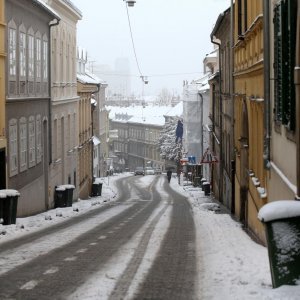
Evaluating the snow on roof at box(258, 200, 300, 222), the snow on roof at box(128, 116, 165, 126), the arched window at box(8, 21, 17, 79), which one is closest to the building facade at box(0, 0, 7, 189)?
the arched window at box(8, 21, 17, 79)

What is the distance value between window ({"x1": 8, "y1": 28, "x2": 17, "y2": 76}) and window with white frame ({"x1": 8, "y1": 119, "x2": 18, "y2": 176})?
1500 millimetres

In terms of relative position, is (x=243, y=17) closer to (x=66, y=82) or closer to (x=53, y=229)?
(x=53, y=229)

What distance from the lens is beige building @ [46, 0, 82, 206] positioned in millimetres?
31839

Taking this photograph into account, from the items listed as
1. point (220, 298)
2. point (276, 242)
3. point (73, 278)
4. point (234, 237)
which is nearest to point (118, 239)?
point (234, 237)

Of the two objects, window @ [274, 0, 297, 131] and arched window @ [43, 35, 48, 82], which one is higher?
arched window @ [43, 35, 48, 82]

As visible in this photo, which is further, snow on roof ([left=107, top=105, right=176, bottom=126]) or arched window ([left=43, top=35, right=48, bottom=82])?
snow on roof ([left=107, top=105, right=176, bottom=126])

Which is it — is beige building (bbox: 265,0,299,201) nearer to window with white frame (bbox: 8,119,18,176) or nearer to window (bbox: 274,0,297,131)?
window (bbox: 274,0,297,131)

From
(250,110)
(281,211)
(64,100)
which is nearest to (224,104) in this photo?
(64,100)

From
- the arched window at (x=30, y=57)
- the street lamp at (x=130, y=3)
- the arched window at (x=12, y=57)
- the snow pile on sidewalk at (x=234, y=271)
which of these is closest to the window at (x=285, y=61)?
the snow pile on sidewalk at (x=234, y=271)

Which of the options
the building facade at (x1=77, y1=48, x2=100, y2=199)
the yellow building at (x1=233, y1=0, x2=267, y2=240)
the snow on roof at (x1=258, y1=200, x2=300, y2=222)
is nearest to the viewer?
the snow on roof at (x1=258, y1=200, x2=300, y2=222)

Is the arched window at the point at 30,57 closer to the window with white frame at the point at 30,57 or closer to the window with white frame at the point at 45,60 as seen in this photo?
the window with white frame at the point at 30,57

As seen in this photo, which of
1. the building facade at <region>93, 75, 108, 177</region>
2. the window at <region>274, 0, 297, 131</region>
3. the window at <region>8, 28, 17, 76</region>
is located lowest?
the building facade at <region>93, 75, 108, 177</region>

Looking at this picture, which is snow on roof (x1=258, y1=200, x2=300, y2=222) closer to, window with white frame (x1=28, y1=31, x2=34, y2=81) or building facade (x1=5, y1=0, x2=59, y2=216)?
building facade (x1=5, y1=0, x2=59, y2=216)

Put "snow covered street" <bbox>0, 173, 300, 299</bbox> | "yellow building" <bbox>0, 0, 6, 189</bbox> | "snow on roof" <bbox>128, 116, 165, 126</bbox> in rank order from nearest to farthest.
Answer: "snow covered street" <bbox>0, 173, 300, 299</bbox> < "yellow building" <bbox>0, 0, 6, 189</bbox> < "snow on roof" <bbox>128, 116, 165, 126</bbox>
